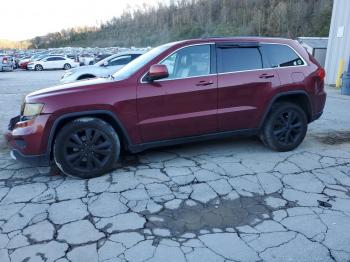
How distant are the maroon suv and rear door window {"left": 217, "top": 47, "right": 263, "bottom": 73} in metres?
0.02

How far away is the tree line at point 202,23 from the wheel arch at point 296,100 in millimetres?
32238

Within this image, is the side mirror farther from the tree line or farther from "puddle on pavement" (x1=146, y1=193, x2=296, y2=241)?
the tree line

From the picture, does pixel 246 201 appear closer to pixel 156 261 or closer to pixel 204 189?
pixel 204 189

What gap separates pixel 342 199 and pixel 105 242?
8.51 feet

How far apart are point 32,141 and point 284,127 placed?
359 centimetres

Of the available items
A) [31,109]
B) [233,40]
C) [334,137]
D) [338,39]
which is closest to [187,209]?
[31,109]

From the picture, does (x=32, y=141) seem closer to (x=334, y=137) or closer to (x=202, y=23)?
(x=334, y=137)

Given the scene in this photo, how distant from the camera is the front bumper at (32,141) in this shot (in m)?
3.98

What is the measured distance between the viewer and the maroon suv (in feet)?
13.4

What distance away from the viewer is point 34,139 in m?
3.99

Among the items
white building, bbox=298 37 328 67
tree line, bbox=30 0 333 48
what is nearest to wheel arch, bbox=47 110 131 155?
white building, bbox=298 37 328 67

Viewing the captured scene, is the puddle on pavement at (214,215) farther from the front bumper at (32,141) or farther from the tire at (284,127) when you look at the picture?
the front bumper at (32,141)

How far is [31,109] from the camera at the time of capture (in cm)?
409

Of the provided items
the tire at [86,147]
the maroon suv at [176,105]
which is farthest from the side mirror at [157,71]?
the tire at [86,147]
